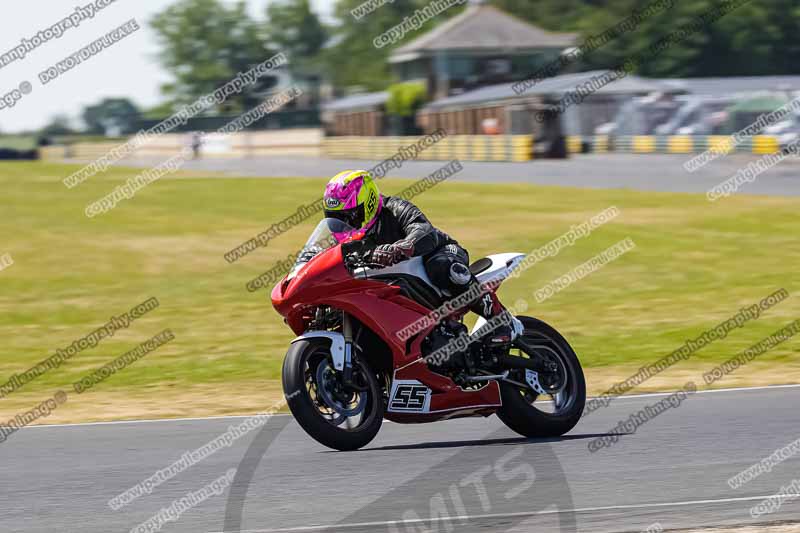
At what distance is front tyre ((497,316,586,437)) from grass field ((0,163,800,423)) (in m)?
3.08

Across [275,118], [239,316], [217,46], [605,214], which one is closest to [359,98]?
[275,118]

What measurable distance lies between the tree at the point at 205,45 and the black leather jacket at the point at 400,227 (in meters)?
118

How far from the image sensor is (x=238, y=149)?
84562 millimetres

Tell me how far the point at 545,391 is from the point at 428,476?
169cm

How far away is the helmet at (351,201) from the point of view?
7.76 metres

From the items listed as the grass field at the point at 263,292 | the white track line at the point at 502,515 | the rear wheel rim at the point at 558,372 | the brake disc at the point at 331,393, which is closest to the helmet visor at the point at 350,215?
the brake disc at the point at 331,393

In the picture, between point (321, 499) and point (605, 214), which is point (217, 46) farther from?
point (321, 499)

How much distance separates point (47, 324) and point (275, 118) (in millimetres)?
73279

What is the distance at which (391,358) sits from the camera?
7961mm

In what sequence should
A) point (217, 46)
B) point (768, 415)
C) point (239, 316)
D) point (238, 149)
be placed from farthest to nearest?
point (217, 46), point (238, 149), point (239, 316), point (768, 415)

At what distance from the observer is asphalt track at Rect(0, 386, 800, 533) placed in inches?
238

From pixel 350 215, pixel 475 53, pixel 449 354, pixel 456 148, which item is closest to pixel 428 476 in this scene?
pixel 449 354

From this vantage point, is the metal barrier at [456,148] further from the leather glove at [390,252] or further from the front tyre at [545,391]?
the leather glove at [390,252]

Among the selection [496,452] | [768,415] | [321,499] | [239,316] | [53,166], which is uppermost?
[321,499]
